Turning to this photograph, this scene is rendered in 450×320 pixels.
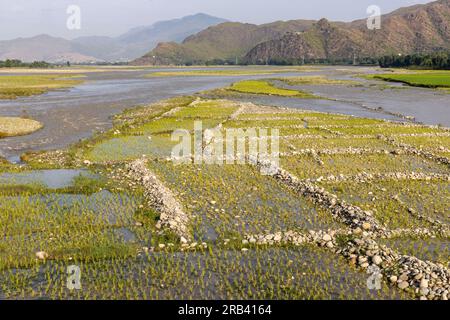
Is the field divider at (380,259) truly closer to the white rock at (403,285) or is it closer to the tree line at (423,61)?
the white rock at (403,285)

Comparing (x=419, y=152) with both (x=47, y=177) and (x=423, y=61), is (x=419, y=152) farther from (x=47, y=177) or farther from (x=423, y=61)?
(x=423, y=61)

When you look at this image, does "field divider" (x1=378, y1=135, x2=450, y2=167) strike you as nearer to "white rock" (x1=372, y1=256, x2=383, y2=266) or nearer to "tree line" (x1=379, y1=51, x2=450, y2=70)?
"white rock" (x1=372, y1=256, x2=383, y2=266)

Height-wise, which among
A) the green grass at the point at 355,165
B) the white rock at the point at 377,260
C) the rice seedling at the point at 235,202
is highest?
the green grass at the point at 355,165

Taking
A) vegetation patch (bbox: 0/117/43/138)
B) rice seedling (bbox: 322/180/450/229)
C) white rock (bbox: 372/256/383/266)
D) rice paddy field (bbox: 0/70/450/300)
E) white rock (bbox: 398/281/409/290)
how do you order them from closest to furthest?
white rock (bbox: 398/281/409/290), rice paddy field (bbox: 0/70/450/300), white rock (bbox: 372/256/383/266), rice seedling (bbox: 322/180/450/229), vegetation patch (bbox: 0/117/43/138)

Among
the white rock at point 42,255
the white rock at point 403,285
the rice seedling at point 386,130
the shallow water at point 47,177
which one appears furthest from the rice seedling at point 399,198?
the rice seedling at point 386,130

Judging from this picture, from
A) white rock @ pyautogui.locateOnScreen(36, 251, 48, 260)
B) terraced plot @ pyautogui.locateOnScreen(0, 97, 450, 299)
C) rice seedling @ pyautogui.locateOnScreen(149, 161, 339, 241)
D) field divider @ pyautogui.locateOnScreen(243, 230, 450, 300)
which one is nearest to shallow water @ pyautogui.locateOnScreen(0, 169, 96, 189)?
terraced plot @ pyautogui.locateOnScreen(0, 97, 450, 299)

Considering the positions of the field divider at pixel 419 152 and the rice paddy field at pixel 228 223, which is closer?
the rice paddy field at pixel 228 223

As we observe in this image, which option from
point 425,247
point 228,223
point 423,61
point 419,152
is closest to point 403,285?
point 425,247
